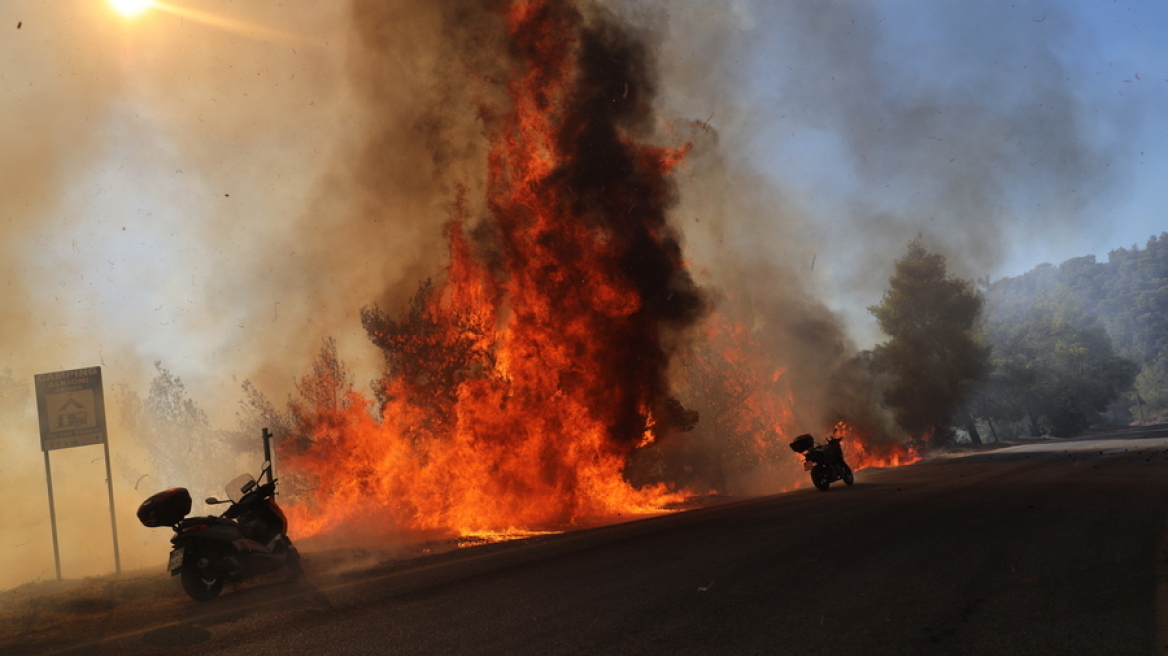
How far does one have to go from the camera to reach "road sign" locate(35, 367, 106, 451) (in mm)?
16391

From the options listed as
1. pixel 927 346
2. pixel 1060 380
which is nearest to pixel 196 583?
pixel 927 346

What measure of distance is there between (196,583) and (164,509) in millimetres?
1112

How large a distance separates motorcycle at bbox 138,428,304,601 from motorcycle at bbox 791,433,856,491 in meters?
14.5

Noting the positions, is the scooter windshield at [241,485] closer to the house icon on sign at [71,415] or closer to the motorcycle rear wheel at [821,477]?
the house icon on sign at [71,415]

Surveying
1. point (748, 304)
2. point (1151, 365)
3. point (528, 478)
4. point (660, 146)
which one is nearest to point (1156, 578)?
point (528, 478)

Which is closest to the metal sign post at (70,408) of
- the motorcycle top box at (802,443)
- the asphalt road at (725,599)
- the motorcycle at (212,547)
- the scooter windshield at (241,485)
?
the scooter windshield at (241,485)

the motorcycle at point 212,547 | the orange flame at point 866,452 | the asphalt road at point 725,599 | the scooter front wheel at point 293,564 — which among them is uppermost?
the motorcycle at point 212,547

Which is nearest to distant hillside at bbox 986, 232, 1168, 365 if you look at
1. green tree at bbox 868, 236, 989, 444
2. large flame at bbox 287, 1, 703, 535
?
green tree at bbox 868, 236, 989, 444

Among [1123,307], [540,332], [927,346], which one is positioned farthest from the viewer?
[1123,307]

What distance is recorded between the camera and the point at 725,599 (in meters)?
7.28

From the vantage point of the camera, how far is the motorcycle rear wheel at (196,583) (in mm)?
9609

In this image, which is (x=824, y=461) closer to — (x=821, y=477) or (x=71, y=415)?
(x=821, y=477)

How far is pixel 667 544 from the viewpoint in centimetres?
1097

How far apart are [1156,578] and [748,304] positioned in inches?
1320
